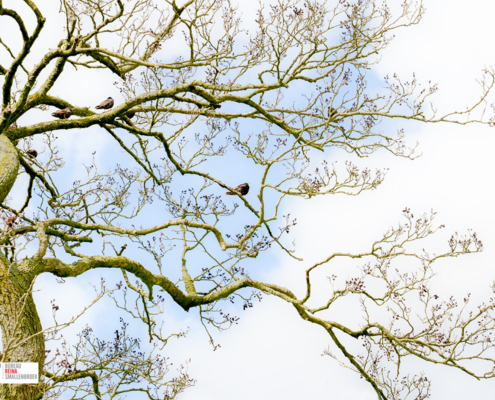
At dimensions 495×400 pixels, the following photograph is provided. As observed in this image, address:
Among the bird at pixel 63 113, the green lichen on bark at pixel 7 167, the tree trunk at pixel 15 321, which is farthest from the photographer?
the bird at pixel 63 113

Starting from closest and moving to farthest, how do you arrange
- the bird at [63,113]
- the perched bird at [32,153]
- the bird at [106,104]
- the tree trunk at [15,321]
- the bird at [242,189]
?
the tree trunk at [15,321] → the bird at [242,189] → the bird at [63,113] → the bird at [106,104] → the perched bird at [32,153]

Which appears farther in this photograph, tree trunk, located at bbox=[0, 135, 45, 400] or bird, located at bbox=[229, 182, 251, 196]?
bird, located at bbox=[229, 182, 251, 196]

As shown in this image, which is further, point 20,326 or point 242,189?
point 242,189

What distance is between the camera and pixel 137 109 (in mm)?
7758

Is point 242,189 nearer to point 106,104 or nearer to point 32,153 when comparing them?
point 106,104

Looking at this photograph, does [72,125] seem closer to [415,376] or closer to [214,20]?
[214,20]

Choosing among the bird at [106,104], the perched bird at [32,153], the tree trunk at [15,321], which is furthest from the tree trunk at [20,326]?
the bird at [106,104]

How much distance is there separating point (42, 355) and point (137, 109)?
4.20 metres

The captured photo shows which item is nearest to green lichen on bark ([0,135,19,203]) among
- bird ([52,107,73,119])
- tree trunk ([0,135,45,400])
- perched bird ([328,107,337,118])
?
tree trunk ([0,135,45,400])

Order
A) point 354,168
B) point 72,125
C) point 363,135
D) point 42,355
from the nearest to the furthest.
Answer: point 42,355 < point 354,168 < point 72,125 < point 363,135

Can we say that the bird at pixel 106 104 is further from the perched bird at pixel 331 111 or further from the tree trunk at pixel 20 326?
the perched bird at pixel 331 111

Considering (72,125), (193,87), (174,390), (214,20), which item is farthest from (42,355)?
(214,20)

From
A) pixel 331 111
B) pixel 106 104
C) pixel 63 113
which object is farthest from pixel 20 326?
pixel 331 111

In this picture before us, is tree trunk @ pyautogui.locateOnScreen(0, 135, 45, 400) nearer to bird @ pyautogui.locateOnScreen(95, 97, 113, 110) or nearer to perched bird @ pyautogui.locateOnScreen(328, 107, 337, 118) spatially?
bird @ pyautogui.locateOnScreen(95, 97, 113, 110)
